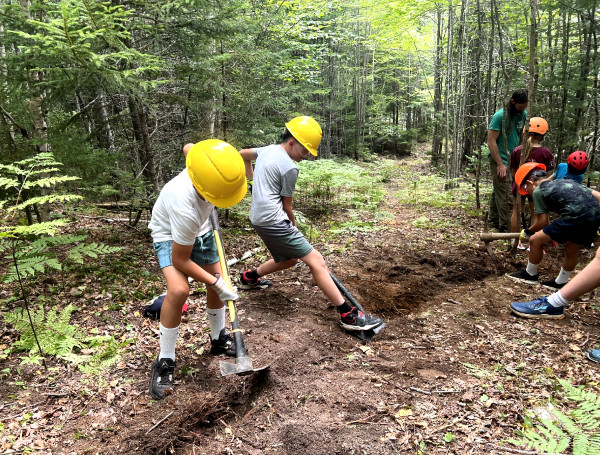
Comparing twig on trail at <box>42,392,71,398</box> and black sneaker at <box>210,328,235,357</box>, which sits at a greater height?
twig on trail at <box>42,392,71,398</box>

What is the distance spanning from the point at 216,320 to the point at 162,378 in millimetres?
660

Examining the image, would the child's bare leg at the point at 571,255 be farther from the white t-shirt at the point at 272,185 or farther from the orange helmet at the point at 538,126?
the white t-shirt at the point at 272,185

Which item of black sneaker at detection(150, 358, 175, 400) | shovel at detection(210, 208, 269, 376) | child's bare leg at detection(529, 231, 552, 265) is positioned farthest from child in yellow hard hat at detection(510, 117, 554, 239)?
black sneaker at detection(150, 358, 175, 400)

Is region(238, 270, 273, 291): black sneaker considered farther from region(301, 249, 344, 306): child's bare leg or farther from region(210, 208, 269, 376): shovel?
region(210, 208, 269, 376): shovel

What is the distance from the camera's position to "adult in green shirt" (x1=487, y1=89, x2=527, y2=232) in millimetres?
5590

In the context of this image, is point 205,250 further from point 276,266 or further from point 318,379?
point 318,379

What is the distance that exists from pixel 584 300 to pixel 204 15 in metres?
6.76

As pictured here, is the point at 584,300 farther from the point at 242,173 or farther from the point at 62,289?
the point at 62,289

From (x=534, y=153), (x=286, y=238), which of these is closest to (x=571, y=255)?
(x=534, y=153)

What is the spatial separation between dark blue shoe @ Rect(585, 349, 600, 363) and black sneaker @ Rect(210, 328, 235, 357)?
3233 mm

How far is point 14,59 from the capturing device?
166 inches

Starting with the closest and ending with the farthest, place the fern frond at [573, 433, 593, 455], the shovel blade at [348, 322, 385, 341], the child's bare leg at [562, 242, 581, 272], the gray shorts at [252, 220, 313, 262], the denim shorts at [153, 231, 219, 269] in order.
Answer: the fern frond at [573, 433, 593, 455] < the denim shorts at [153, 231, 219, 269] < the shovel blade at [348, 322, 385, 341] < the gray shorts at [252, 220, 313, 262] < the child's bare leg at [562, 242, 581, 272]

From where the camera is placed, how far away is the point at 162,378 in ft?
9.75

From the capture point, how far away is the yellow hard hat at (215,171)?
2.62 m
